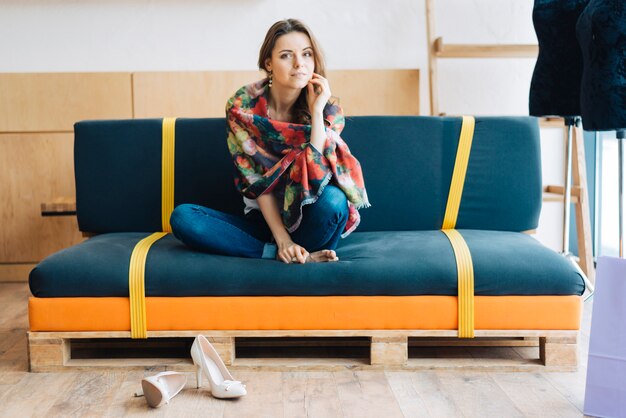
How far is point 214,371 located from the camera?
6.19 ft

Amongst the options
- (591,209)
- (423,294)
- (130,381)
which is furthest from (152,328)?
(591,209)

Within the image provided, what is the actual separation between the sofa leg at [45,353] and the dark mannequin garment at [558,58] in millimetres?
1687

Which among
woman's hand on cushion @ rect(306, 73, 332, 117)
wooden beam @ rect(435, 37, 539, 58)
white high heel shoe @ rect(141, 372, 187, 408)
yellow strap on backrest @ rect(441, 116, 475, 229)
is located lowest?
white high heel shoe @ rect(141, 372, 187, 408)

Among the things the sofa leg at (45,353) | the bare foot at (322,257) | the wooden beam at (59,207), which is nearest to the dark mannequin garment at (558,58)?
the bare foot at (322,257)

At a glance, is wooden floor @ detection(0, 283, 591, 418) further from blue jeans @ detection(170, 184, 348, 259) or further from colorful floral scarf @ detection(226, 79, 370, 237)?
colorful floral scarf @ detection(226, 79, 370, 237)

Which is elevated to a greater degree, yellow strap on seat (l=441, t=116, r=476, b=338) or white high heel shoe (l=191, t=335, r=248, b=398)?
yellow strap on seat (l=441, t=116, r=476, b=338)

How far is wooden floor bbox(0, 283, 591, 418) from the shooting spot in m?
1.74

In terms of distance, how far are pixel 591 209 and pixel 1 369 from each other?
312 centimetres

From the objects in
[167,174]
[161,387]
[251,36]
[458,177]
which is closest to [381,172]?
[458,177]

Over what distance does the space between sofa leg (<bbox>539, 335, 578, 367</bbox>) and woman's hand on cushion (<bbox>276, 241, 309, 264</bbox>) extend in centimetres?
74

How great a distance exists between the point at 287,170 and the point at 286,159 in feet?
0.13

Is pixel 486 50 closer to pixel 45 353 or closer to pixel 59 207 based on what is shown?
pixel 59 207

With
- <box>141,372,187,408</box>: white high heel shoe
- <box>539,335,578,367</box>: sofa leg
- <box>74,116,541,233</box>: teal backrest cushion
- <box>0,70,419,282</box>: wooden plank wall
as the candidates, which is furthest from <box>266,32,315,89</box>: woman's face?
<box>0,70,419,282</box>: wooden plank wall

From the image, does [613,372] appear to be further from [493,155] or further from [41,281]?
[41,281]
